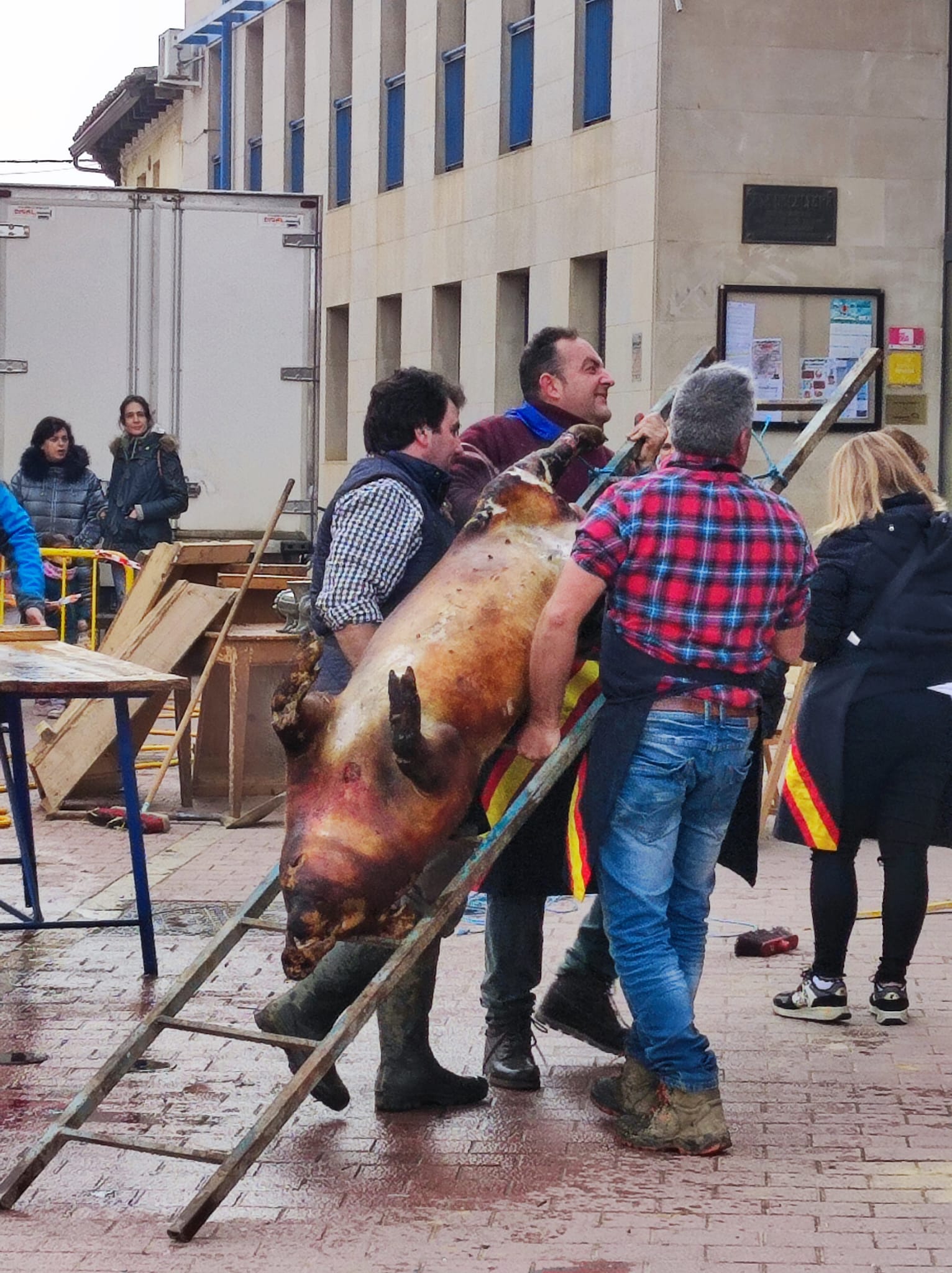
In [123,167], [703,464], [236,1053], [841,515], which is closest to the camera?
[703,464]

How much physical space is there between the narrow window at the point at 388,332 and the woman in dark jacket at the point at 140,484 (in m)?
11.5

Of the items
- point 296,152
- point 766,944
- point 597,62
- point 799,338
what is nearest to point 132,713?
point 766,944

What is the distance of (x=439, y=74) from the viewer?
24797 millimetres

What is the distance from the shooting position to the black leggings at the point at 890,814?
652 cm

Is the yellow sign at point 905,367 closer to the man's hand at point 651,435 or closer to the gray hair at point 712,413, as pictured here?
the man's hand at point 651,435

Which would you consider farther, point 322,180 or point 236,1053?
point 322,180

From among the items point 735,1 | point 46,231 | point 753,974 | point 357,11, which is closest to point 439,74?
point 357,11

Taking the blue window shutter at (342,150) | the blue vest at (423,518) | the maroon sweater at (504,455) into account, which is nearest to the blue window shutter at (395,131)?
the blue window shutter at (342,150)

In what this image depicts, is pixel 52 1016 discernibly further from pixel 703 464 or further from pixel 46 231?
pixel 46 231

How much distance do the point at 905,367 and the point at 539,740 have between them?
14182 millimetres

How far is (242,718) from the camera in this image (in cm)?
1048

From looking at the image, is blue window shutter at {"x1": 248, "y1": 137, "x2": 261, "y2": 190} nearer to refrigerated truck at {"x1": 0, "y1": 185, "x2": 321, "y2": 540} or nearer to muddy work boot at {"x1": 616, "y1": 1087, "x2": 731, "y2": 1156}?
refrigerated truck at {"x1": 0, "y1": 185, "x2": 321, "y2": 540}

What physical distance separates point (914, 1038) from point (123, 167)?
39.1 metres

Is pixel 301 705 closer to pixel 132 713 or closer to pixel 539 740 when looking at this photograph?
pixel 539 740
